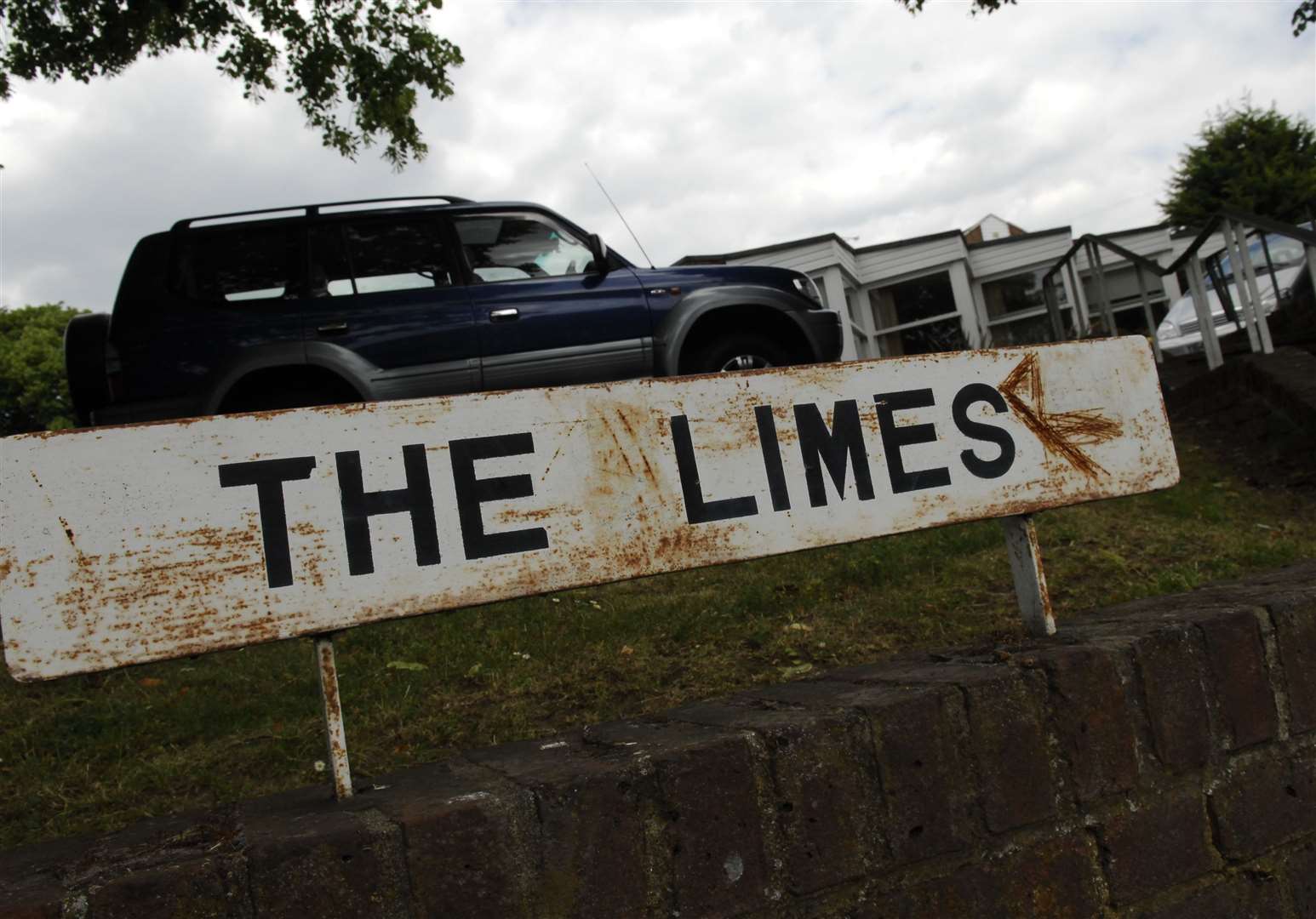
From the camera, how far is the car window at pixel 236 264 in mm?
5996

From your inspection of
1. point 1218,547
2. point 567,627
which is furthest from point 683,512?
point 1218,547

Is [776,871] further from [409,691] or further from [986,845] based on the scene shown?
[409,691]

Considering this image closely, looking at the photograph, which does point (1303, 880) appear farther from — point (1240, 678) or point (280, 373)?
point (280, 373)

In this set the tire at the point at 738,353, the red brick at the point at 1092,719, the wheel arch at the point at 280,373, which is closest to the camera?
the red brick at the point at 1092,719

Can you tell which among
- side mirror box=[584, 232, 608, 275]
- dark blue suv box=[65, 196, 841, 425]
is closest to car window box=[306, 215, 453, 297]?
dark blue suv box=[65, 196, 841, 425]

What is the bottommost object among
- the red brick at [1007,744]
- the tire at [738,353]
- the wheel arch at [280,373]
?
the red brick at [1007,744]

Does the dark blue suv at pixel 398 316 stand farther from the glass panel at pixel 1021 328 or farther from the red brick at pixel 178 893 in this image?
the glass panel at pixel 1021 328

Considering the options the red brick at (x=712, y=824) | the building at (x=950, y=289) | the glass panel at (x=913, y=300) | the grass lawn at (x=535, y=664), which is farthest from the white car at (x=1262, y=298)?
the red brick at (x=712, y=824)

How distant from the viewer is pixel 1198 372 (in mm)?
8508

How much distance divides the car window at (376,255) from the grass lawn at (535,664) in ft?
9.17

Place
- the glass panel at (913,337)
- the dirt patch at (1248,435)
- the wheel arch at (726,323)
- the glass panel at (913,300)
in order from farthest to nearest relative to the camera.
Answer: the glass panel at (913,300) < the glass panel at (913,337) < the wheel arch at (726,323) < the dirt patch at (1248,435)

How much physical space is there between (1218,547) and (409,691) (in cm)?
332

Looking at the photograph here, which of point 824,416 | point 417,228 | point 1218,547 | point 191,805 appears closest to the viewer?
point 824,416

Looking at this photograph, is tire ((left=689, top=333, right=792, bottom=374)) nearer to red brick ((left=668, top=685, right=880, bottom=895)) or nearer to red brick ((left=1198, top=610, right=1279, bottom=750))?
red brick ((left=1198, top=610, right=1279, bottom=750))
